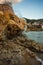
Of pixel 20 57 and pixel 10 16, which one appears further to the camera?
pixel 10 16

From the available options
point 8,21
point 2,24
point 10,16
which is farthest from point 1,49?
point 10,16

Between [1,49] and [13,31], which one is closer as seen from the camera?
[1,49]

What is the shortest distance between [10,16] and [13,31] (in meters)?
2.22

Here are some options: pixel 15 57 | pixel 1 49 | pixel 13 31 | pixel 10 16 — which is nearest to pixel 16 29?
pixel 13 31

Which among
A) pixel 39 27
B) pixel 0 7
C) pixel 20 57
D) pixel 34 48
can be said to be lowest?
pixel 39 27

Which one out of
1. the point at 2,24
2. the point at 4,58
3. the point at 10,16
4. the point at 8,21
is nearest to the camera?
the point at 4,58

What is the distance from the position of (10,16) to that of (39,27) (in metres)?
138

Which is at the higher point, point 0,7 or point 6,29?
point 0,7

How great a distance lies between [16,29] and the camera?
74.5ft

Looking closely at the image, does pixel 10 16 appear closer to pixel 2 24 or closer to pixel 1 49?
pixel 2 24

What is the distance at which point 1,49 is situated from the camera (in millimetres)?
14797

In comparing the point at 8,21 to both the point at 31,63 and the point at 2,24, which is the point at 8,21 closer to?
the point at 2,24

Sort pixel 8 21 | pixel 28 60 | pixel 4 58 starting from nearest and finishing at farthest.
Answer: pixel 4 58, pixel 28 60, pixel 8 21

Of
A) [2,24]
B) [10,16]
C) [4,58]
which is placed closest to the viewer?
[4,58]
